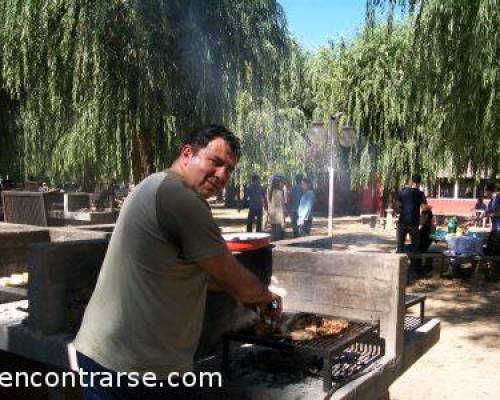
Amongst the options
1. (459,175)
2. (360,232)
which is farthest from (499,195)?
(360,232)

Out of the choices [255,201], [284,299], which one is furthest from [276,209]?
[284,299]

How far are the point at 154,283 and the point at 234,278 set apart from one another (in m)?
0.32

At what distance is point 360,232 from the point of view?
62.0 ft

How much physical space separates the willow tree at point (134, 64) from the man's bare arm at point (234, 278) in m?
4.59

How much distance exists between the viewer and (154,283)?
205cm

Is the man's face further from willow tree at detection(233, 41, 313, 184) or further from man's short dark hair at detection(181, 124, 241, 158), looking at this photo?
willow tree at detection(233, 41, 313, 184)

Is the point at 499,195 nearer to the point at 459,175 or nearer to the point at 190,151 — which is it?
the point at 459,175

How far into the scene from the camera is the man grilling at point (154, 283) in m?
2.02

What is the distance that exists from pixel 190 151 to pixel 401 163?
1573cm

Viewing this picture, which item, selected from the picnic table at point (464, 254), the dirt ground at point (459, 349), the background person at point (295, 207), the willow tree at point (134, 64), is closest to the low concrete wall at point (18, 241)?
the willow tree at point (134, 64)

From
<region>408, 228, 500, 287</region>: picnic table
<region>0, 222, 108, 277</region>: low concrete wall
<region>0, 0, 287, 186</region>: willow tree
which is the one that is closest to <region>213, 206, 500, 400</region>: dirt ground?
<region>408, 228, 500, 287</region>: picnic table

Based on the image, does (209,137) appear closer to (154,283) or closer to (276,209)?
(154,283)

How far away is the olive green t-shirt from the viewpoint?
202cm

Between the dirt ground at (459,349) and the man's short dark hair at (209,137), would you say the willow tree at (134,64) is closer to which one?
the dirt ground at (459,349)
